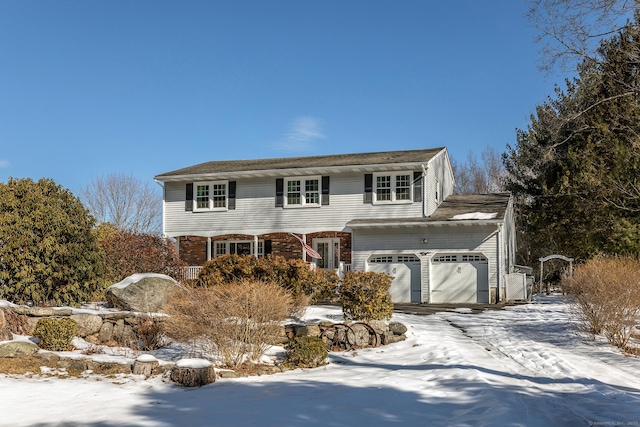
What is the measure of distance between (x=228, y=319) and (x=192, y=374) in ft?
4.24

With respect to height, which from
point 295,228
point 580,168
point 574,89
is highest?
point 574,89

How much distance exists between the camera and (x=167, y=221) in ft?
84.6

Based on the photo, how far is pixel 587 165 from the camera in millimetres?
23422

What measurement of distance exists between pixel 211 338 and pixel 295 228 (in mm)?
14651

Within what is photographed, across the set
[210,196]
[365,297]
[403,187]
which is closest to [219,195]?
[210,196]

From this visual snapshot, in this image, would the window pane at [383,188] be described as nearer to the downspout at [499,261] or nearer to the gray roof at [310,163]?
the gray roof at [310,163]

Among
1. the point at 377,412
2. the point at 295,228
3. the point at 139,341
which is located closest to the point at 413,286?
the point at 295,228

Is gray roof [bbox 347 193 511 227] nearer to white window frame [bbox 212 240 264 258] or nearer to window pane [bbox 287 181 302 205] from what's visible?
window pane [bbox 287 181 302 205]

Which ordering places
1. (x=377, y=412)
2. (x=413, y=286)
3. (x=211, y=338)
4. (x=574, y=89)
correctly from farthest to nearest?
(x=574, y=89)
(x=413, y=286)
(x=211, y=338)
(x=377, y=412)

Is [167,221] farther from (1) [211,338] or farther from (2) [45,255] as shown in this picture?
(1) [211,338]

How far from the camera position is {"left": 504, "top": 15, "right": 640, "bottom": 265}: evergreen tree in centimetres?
1800

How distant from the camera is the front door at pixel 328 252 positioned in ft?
80.9

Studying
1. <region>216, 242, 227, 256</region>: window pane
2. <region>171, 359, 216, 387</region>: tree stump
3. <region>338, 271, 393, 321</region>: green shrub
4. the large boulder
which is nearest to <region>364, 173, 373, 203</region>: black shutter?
<region>216, 242, 227, 256</region>: window pane

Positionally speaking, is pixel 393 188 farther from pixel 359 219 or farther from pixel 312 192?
pixel 312 192
